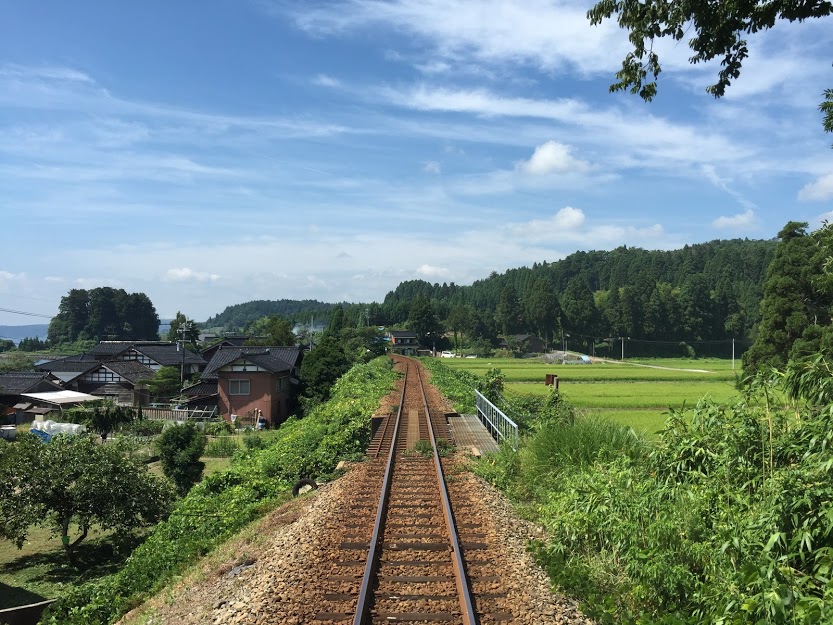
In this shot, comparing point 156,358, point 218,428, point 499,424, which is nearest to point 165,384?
point 156,358

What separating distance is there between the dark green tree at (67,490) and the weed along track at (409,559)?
7645 millimetres

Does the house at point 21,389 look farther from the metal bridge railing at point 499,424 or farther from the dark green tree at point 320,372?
the metal bridge railing at point 499,424

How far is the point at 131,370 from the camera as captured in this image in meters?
47.6

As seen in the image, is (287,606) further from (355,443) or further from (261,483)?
(355,443)

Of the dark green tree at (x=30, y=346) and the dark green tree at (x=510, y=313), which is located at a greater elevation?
the dark green tree at (x=510, y=313)

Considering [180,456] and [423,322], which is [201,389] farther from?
[423,322]

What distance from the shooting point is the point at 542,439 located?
10078 millimetres

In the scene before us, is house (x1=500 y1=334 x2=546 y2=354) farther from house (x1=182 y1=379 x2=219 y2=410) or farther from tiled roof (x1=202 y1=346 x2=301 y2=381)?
house (x1=182 y1=379 x2=219 y2=410)

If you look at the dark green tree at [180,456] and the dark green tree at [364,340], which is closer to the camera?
the dark green tree at [180,456]

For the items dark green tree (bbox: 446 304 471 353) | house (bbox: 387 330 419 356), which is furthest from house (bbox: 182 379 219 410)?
dark green tree (bbox: 446 304 471 353)

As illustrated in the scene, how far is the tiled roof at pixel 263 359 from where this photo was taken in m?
36.5

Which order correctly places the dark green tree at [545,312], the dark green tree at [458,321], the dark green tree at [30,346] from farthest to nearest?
the dark green tree at [458,321] → the dark green tree at [30,346] → the dark green tree at [545,312]

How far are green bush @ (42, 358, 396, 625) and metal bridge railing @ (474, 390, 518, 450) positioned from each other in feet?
10.6

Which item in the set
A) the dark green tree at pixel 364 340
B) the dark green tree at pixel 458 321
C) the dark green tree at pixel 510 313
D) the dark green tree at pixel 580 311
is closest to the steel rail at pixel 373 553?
the dark green tree at pixel 364 340
